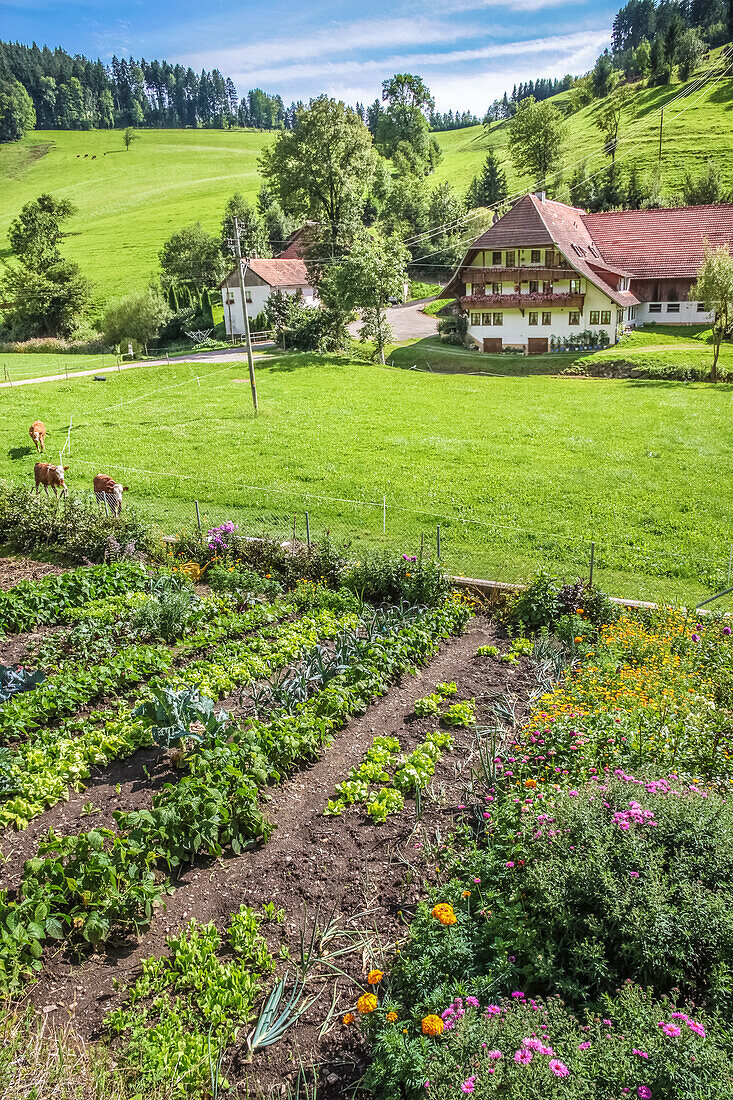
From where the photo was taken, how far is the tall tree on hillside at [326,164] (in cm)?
4859

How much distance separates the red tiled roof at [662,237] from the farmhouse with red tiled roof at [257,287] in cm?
2394

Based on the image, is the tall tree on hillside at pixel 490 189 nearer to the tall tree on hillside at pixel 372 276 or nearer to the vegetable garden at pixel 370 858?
the tall tree on hillside at pixel 372 276

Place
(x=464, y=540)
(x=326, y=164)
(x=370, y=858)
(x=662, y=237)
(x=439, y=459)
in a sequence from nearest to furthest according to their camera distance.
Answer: (x=370, y=858) → (x=464, y=540) → (x=439, y=459) → (x=326, y=164) → (x=662, y=237)

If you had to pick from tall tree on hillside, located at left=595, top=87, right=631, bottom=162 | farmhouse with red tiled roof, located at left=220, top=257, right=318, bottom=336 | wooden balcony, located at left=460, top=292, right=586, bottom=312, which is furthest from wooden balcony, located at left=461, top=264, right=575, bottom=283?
tall tree on hillside, located at left=595, top=87, right=631, bottom=162

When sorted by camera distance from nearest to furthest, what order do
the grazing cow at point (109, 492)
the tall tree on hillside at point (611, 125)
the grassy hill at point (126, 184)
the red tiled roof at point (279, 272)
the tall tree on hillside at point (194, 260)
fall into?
1. the grazing cow at point (109, 492)
2. the red tiled roof at point (279, 272)
3. the tall tree on hillside at point (194, 260)
4. the grassy hill at point (126, 184)
5. the tall tree on hillside at point (611, 125)

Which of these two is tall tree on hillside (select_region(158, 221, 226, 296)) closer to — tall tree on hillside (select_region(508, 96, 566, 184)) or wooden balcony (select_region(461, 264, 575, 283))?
wooden balcony (select_region(461, 264, 575, 283))

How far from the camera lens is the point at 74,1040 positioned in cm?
484

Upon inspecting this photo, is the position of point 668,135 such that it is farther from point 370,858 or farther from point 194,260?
point 370,858

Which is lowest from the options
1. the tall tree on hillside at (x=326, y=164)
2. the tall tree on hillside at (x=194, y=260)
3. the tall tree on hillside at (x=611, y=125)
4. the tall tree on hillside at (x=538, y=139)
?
the tall tree on hillside at (x=194, y=260)

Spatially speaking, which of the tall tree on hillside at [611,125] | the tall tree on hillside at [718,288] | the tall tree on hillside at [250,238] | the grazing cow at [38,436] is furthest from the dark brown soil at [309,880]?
the tall tree on hillside at [611,125]

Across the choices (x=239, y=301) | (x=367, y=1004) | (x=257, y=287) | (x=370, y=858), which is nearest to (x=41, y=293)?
(x=239, y=301)

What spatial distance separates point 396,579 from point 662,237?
181 ft

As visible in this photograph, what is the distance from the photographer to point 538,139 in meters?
80.1

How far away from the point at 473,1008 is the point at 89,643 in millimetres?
7672
